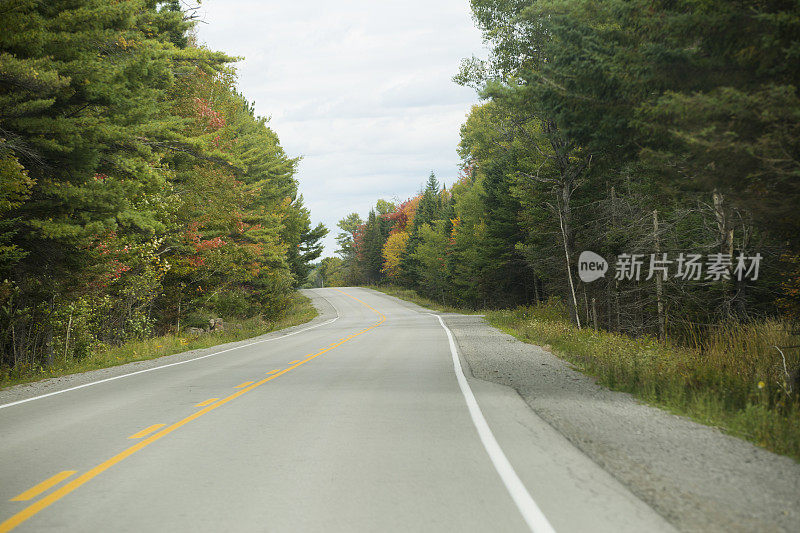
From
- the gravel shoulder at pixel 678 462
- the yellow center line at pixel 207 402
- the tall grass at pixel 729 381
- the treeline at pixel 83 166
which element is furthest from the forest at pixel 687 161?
the treeline at pixel 83 166

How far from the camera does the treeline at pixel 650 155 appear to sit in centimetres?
599

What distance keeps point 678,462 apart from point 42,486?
5510 millimetres

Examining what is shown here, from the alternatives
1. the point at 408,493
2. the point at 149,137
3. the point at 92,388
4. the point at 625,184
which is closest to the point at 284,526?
the point at 408,493

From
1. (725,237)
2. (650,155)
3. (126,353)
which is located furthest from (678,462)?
(126,353)

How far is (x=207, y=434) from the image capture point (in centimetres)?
678

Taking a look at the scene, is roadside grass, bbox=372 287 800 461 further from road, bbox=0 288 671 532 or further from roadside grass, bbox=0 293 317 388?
roadside grass, bbox=0 293 317 388

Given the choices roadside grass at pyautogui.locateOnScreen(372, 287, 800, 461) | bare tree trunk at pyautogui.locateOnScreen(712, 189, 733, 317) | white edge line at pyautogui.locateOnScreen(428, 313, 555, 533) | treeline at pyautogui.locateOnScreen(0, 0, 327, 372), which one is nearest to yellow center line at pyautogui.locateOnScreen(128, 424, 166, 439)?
white edge line at pyautogui.locateOnScreen(428, 313, 555, 533)

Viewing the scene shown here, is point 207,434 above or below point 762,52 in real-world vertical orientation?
below

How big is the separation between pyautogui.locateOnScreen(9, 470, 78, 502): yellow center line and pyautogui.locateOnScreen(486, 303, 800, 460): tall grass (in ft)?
21.5

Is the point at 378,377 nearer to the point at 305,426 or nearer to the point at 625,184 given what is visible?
the point at 305,426

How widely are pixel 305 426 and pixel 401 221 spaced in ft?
291

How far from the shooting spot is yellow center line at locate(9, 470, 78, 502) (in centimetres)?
462

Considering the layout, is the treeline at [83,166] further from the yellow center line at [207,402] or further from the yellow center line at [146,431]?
→ the yellow center line at [146,431]

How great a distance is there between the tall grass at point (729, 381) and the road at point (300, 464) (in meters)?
1.99
